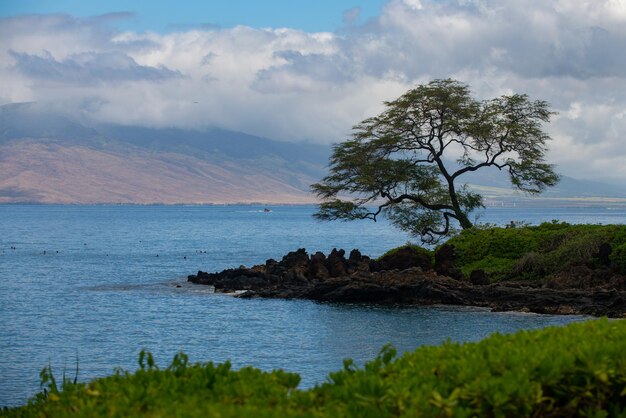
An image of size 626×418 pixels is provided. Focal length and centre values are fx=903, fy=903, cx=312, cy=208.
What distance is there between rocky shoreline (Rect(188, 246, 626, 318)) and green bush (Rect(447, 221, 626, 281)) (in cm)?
214

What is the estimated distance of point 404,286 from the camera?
131 ft

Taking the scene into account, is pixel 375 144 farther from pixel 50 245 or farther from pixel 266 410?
pixel 50 245

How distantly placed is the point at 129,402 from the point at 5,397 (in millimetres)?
14410

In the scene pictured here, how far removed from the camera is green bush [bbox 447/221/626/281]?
133ft

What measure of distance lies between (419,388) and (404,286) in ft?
101

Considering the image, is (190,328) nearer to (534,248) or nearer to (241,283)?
(241,283)

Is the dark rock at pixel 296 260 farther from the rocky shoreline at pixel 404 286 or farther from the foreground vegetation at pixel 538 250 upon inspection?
the foreground vegetation at pixel 538 250

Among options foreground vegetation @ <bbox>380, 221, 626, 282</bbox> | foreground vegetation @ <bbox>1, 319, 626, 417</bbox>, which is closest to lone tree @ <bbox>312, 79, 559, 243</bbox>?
foreground vegetation @ <bbox>380, 221, 626, 282</bbox>

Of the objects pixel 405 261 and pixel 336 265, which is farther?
pixel 336 265

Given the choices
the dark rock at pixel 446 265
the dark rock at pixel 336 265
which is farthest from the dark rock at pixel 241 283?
the dark rock at pixel 446 265

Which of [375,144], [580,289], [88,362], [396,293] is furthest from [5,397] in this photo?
[375,144]

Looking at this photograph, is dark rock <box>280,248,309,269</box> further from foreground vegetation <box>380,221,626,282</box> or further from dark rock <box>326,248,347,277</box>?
foreground vegetation <box>380,221,626,282</box>

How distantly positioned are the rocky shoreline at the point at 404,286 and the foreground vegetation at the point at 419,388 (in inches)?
901

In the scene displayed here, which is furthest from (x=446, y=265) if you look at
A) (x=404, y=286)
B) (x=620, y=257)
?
(x=620, y=257)
